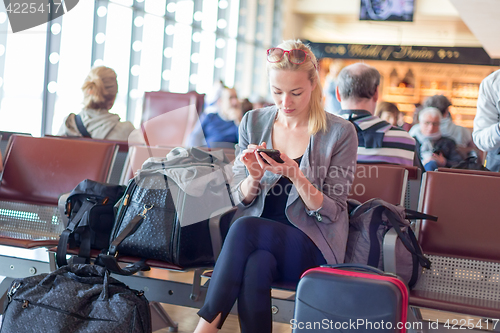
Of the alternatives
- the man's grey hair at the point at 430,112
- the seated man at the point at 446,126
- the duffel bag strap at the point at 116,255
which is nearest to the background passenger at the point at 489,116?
the duffel bag strap at the point at 116,255

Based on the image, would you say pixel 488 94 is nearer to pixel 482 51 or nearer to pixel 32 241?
pixel 32 241

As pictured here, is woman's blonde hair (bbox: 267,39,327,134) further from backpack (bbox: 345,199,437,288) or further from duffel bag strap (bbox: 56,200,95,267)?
duffel bag strap (bbox: 56,200,95,267)

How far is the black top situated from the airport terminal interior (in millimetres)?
287

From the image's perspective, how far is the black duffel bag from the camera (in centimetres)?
205

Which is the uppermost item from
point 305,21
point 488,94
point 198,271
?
point 305,21

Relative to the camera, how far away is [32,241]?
225 cm

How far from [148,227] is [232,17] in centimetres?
930

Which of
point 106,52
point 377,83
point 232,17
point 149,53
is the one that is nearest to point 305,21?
point 232,17

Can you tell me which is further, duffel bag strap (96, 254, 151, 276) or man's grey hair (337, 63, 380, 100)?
man's grey hair (337, 63, 380, 100)

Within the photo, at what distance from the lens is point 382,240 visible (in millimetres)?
1939

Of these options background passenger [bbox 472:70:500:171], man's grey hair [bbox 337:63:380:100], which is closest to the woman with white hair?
background passenger [bbox 472:70:500:171]

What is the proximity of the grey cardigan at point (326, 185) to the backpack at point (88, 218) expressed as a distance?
22.8 inches

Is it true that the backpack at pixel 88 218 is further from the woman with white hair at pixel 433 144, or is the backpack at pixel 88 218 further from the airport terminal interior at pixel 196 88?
the woman with white hair at pixel 433 144

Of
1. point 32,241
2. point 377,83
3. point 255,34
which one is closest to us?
point 32,241
